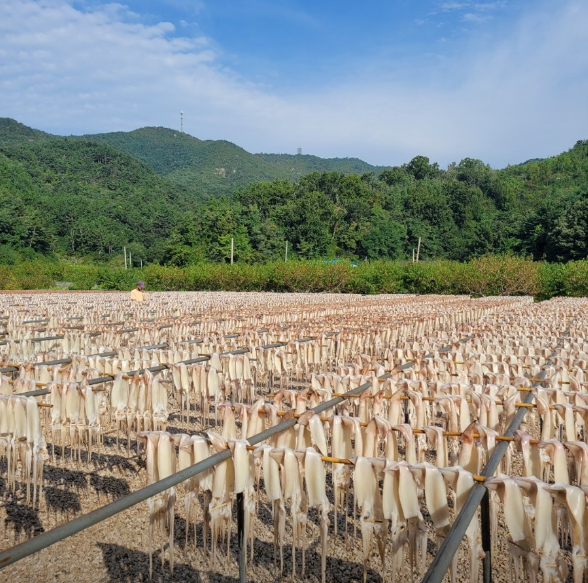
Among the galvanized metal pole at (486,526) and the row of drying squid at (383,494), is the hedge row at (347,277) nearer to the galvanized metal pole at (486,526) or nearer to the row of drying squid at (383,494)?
the row of drying squid at (383,494)

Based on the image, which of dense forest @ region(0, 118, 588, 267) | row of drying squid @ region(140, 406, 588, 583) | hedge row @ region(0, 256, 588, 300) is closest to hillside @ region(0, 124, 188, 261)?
dense forest @ region(0, 118, 588, 267)

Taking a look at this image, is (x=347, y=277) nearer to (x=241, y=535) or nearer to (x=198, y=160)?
(x=241, y=535)

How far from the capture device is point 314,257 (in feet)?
273

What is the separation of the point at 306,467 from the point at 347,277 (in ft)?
156

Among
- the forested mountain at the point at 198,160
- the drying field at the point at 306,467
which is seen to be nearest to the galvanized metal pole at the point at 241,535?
the drying field at the point at 306,467

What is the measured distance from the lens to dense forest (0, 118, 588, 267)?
2854 inches

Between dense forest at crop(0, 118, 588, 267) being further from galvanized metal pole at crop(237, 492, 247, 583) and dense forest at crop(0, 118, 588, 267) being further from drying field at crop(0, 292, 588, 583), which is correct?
galvanized metal pole at crop(237, 492, 247, 583)

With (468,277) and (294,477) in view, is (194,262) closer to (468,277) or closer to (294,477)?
(468,277)

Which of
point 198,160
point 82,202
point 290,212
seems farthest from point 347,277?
point 198,160

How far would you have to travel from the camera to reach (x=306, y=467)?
3508mm

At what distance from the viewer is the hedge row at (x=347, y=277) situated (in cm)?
4241

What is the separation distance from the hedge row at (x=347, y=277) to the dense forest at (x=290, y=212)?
46.4 feet

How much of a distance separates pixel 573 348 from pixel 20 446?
28.2 feet

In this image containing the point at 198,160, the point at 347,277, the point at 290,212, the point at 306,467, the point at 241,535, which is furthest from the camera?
the point at 198,160
